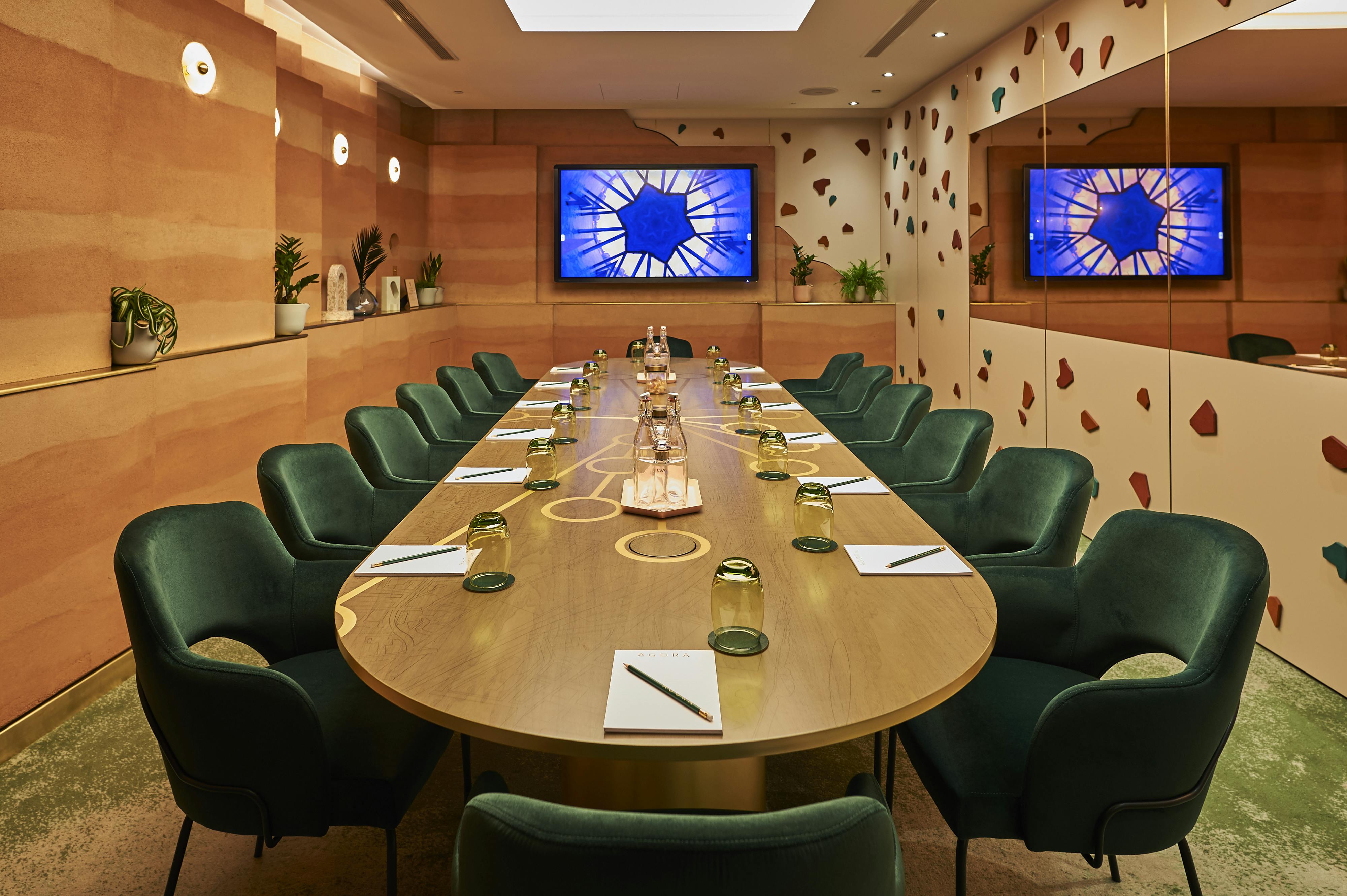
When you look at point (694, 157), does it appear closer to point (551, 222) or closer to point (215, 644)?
point (551, 222)

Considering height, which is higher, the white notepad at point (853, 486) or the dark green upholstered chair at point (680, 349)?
the dark green upholstered chair at point (680, 349)

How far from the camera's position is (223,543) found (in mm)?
2119

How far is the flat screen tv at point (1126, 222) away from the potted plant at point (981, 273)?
58 cm

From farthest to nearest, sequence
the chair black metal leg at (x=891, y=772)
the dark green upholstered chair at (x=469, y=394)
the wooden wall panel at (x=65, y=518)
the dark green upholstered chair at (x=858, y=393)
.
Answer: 1. the dark green upholstered chair at (x=858, y=393)
2. the dark green upholstered chair at (x=469, y=394)
3. the wooden wall panel at (x=65, y=518)
4. the chair black metal leg at (x=891, y=772)

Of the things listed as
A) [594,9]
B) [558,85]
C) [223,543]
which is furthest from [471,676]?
[558,85]

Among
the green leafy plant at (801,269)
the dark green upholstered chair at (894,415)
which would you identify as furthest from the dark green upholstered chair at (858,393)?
the green leafy plant at (801,269)

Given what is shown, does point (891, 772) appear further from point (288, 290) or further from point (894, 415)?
point (288, 290)

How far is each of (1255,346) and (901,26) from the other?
10.6ft

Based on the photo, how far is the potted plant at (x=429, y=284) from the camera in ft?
27.3

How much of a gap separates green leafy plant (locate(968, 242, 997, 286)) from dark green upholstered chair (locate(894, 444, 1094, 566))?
3.58 m

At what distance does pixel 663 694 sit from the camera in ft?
4.47

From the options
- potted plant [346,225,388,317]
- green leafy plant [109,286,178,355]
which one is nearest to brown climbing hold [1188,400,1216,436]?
green leafy plant [109,286,178,355]

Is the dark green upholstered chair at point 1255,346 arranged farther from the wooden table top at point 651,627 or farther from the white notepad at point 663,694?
the white notepad at point 663,694

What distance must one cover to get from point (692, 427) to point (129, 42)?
2599 mm
